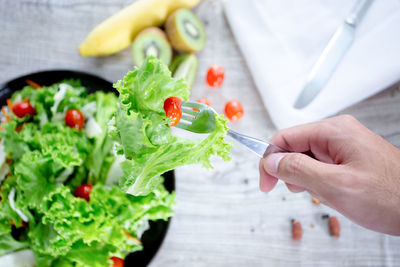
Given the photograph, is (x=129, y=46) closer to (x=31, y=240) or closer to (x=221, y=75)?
(x=221, y=75)

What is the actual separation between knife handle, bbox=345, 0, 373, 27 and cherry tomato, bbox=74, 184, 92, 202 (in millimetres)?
1275

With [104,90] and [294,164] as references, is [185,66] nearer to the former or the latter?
[104,90]

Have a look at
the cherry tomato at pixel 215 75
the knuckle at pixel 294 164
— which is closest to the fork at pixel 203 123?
the knuckle at pixel 294 164

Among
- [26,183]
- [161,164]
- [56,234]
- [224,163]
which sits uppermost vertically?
[161,164]

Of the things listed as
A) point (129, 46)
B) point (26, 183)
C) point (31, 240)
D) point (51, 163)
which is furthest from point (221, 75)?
point (31, 240)

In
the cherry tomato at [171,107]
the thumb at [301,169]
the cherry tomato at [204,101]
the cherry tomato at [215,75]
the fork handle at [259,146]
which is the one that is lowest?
the cherry tomato at [204,101]

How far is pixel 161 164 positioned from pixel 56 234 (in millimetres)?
584

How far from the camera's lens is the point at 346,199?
95 centimetres

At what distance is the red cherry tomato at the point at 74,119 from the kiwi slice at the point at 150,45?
39 centimetres

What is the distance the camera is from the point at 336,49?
1540 millimetres

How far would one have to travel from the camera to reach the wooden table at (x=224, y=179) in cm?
166

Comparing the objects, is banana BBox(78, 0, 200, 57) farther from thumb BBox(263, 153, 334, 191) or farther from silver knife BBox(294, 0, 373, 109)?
thumb BBox(263, 153, 334, 191)

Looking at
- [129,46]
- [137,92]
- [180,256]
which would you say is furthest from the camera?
[129,46]

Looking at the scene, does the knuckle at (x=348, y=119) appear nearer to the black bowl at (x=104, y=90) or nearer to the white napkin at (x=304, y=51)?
A: the white napkin at (x=304, y=51)
